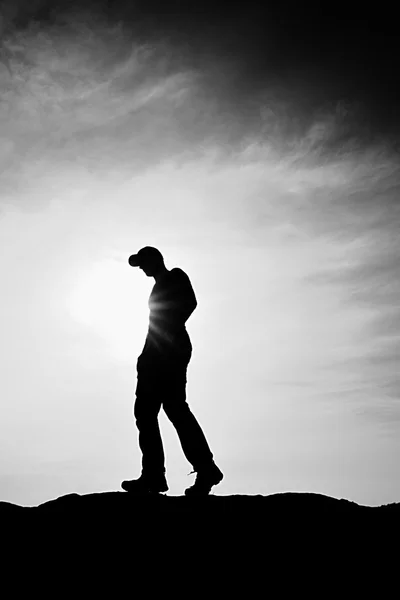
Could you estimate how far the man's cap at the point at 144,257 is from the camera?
9219 millimetres

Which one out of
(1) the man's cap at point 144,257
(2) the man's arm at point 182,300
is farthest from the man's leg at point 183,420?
(1) the man's cap at point 144,257

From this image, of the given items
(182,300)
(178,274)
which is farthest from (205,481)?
(178,274)

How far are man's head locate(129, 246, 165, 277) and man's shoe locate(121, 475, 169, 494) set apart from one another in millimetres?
2930

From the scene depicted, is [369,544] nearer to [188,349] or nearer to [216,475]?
[216,475]

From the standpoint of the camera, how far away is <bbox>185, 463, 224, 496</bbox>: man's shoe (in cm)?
847

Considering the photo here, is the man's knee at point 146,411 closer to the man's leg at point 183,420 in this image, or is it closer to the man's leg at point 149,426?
the man's leg at point 149,426

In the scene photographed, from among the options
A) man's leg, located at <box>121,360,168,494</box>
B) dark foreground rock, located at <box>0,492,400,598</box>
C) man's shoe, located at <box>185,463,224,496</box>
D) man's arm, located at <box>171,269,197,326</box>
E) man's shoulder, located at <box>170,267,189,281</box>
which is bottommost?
dark foreground rock, located at <box>0,492,400,598</box>

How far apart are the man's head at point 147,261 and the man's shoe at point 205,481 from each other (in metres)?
2.92

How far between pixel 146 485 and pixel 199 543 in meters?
1.49

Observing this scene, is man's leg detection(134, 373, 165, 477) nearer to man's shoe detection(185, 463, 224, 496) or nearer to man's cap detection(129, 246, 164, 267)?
man's shoe detection(185, 463, 224, 496)

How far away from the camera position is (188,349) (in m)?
9.06

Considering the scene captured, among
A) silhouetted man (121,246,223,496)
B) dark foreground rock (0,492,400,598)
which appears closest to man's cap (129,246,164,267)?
silhouetted man (121,246,223,496)

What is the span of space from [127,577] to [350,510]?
3.15m

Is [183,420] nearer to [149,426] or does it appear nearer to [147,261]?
[149,426]
